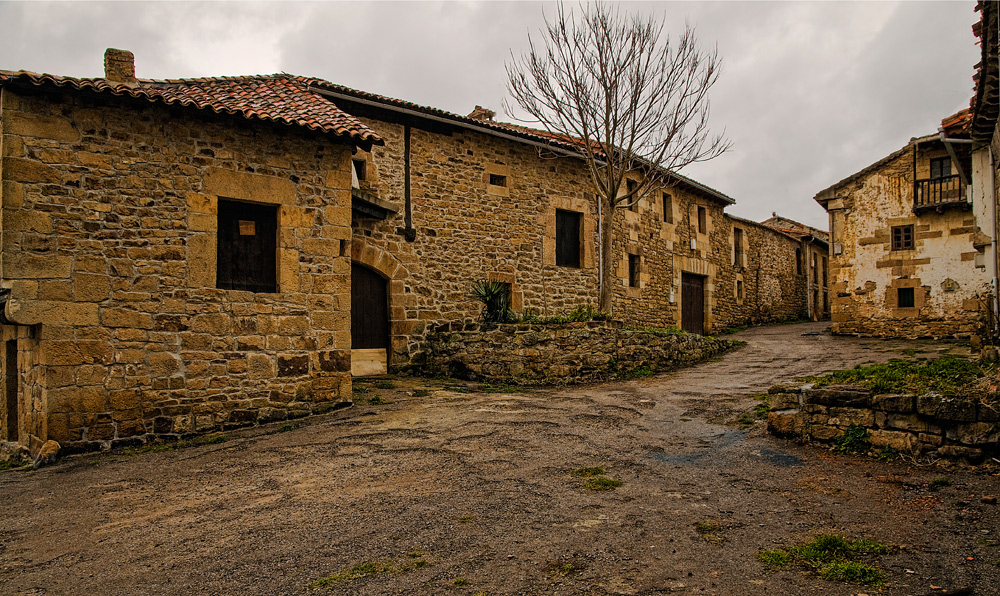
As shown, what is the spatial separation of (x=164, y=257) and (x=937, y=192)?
57.7 feet

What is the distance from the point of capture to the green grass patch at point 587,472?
508cm

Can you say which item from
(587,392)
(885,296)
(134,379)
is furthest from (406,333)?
(885,296)

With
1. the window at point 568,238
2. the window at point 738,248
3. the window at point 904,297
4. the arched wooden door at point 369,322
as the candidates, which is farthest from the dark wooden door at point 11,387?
the window at point 738,248

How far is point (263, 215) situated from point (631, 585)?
6.86 m

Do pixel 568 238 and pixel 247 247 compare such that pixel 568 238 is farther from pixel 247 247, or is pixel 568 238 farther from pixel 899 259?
pixel 899 259

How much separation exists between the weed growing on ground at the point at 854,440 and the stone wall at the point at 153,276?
6029mm

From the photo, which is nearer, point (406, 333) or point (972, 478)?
point (972, 478)

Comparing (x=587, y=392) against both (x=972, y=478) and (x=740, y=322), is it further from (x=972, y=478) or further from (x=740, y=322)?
(x=740, y=322)

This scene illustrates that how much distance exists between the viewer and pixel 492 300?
39.7ft

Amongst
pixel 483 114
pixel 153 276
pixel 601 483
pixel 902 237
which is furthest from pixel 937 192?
pixel 153 276

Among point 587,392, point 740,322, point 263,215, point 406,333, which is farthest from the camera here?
point 740,322

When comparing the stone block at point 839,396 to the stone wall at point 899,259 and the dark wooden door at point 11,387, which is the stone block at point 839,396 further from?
the stone wall at point 899,259

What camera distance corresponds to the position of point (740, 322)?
22000 mm

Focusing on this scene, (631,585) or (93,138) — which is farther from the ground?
(93,138)
